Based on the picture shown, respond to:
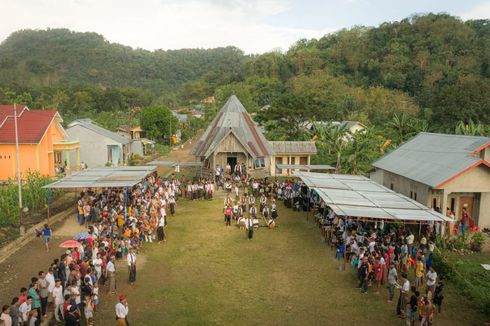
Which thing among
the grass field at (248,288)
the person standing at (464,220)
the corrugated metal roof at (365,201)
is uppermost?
the corrugated metal roof at (365,201)

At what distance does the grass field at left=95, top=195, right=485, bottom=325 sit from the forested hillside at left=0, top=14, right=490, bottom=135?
2857 centimetres

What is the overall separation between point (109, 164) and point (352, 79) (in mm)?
69416

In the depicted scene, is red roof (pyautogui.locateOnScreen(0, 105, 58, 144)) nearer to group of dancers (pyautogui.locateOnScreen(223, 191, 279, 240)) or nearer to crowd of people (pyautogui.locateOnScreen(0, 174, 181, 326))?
crowd of people (pyautogui.locateOnScreen(0, 174, 181, 326))

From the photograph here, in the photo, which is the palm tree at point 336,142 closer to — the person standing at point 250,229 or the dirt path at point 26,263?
the person standing at point 250,229

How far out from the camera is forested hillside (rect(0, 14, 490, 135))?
49531 millimetres

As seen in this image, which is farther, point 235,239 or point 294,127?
point 294,127

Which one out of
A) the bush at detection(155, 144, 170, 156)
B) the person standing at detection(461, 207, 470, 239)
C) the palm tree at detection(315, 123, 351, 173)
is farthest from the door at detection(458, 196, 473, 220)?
the bush at detection(155, 144, 170, 156)

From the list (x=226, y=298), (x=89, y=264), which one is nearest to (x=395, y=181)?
(x=226, y=298)

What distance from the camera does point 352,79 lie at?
3698 inches

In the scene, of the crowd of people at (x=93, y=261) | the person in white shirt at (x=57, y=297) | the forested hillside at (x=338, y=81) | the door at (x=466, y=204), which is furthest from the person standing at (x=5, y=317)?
the forested hillside at (x=338, y=81)

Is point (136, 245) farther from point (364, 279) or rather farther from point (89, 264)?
point (364, 279)

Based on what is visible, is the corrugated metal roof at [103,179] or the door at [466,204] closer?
the corrugated metal roof at [103,179]

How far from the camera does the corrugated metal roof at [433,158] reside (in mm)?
20906

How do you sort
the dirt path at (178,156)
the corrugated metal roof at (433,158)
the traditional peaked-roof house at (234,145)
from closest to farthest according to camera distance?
the corrugated metal roof at (433,158) → the traditional peaked-roof house at (234,145) → the dirt path at (178,156)
